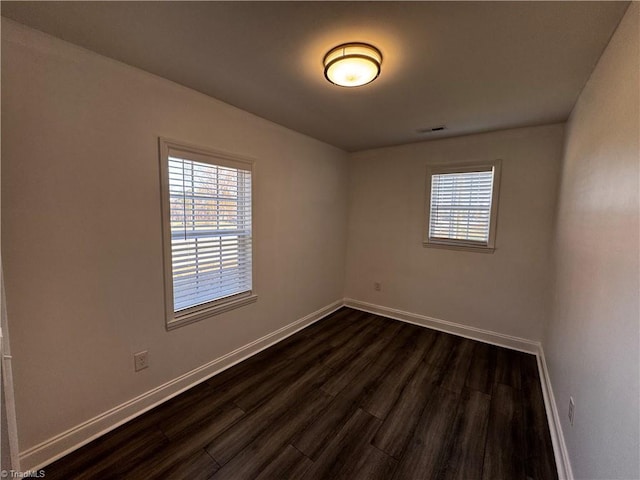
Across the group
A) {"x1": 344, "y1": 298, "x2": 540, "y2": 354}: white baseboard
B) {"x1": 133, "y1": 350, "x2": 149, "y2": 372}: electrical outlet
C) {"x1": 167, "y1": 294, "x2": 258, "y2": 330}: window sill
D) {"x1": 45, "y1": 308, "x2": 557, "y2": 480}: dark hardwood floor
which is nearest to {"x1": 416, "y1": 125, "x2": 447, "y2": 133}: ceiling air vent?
{"x1": 344, "y1": 298, "x2": 540, "y2": 354}: white baseboard

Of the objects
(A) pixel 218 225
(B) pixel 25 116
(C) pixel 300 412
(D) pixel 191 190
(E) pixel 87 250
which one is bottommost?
(C) pixel 300 412

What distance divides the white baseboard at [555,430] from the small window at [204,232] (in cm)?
247

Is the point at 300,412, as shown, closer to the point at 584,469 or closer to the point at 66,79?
the point at 584,469

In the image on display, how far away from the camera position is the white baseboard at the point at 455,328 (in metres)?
2.92

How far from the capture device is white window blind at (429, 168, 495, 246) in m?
3.06

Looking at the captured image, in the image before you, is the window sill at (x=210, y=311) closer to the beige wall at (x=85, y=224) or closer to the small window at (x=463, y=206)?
the beige wall at (x=85, y=224)

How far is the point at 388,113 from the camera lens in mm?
2436

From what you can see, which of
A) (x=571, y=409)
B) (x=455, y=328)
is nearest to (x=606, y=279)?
(x=571, y=409)

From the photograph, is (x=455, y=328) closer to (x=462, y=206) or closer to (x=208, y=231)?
(x=462, y=206)

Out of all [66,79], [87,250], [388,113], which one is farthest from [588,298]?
[66,79]

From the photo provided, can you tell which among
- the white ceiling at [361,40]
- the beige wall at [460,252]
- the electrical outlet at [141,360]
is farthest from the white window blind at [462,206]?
the electrical outlet at [141,360]

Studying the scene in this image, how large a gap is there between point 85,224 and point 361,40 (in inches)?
74.7

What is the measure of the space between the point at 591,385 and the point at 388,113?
7.48 ft

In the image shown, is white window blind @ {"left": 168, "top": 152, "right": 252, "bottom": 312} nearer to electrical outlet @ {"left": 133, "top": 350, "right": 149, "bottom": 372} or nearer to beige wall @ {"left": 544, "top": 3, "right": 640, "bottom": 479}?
electrical outlet @ {"left": 133, "top": 350, "right": 149, "bottom": 372}
